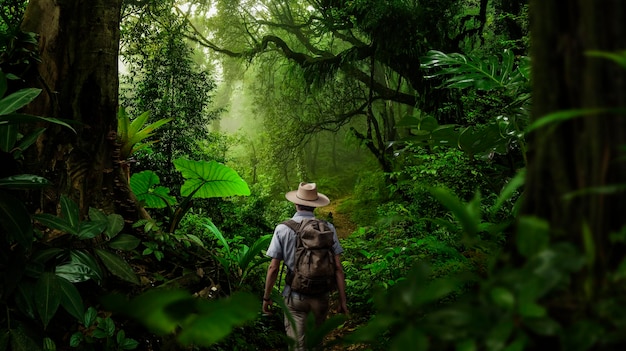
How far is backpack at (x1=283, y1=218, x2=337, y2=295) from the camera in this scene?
2873mm

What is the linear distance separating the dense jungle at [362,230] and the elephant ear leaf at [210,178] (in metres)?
0.02

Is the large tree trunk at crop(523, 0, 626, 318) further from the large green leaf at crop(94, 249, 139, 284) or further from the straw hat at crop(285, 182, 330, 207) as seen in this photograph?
the straw hat at crop(285, 182, 330, 207)

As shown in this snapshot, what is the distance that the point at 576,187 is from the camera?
24.0 inches

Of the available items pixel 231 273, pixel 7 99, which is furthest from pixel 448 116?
pixel 7 99

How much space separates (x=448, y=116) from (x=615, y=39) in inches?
313

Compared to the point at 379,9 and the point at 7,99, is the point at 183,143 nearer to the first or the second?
the point at 379,9

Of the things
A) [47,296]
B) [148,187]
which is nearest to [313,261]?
→ [47,296]

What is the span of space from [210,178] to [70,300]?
2.57 metres

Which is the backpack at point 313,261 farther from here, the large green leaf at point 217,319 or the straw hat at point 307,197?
the large green leaf at point 217,319

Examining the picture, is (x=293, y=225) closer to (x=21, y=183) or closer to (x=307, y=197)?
(x=307, y=197)

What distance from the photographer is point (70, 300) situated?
1.87 m

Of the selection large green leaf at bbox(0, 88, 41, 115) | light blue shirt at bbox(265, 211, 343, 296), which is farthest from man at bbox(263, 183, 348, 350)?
large green leaf at bbox(0, 88, 41, 115)

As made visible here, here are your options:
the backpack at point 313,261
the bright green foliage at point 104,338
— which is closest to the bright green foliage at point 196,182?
the backpack at point 313,261

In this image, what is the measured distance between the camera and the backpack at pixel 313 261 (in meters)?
2.87
